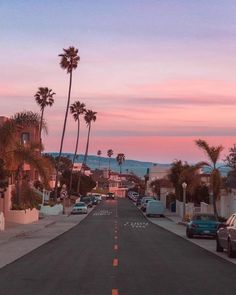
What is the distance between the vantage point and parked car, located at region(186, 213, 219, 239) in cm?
3380

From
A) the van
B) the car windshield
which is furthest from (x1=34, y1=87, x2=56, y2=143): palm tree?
the car windshield

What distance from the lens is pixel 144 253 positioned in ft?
78.7

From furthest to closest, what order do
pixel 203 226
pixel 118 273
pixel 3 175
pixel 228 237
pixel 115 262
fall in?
pixel 3 175 < pixel 203 226 < pixel 228 237 < pixel 115 262 < pixel 118 273

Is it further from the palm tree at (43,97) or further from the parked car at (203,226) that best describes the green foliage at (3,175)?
the palm tree at (43,97)

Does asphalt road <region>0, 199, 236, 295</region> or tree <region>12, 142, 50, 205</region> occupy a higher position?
tree <region>12, 142, 50, 205</region>

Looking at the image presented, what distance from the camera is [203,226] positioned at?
33.9 m

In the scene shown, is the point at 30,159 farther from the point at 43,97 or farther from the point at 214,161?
the point at 43,97

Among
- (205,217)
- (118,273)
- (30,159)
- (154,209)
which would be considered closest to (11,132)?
(30,159)

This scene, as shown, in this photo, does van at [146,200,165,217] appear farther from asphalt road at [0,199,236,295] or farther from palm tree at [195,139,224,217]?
asphalt road at [0,199,236,295]

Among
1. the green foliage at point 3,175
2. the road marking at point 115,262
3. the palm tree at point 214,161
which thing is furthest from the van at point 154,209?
the road marking at point 115,262

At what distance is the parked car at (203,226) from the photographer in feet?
111

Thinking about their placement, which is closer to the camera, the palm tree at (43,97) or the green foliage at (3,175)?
the green foliage at (3,175)

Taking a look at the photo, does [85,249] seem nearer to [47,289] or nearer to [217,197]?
[47,289]

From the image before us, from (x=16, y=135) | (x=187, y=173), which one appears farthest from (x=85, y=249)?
(x=187, y=173)
